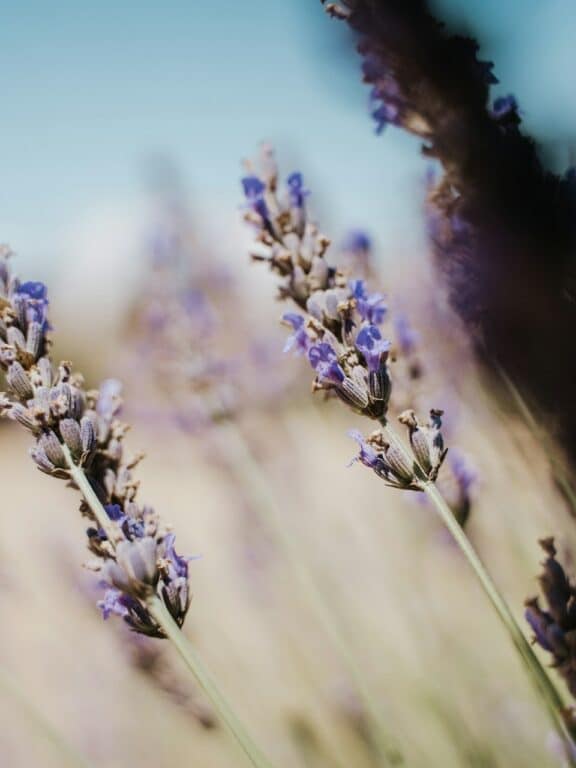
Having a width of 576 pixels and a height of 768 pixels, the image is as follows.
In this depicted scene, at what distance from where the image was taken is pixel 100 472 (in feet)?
3.84

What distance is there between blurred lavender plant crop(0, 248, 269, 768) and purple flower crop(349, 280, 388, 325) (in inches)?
Result: 19.4

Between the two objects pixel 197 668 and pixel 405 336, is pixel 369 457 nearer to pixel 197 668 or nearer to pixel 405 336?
pixel 197 668

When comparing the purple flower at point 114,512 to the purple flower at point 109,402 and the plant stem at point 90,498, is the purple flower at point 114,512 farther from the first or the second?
the purple flower at point 109,402

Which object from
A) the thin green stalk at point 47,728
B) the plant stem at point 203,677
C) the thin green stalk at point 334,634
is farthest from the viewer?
the thin green stalk at point 334,634

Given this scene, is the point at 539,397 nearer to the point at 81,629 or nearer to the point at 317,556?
the point at 317,556

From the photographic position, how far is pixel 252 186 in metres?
1.30

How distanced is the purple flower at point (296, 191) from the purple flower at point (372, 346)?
0.36 metres

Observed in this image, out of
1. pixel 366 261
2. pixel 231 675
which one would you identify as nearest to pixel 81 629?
pixel 231 675

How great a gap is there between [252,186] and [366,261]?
25.5 inches

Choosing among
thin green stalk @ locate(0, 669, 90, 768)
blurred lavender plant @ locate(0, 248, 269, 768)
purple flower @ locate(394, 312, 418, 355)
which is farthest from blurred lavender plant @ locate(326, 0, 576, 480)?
thin green stalk @ locate(0, 669, 90, 768)

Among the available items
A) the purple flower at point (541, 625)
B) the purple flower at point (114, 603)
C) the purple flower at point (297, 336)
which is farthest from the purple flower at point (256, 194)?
the purple flower at point (541, 625)

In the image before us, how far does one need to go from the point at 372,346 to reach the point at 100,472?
1.79 feet

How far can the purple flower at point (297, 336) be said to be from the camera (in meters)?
1.14

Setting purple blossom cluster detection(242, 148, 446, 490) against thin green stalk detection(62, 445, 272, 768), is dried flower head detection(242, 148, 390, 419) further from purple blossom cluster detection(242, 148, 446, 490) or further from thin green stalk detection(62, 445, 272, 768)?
thin green stalk detection(62, 445, 272, 768)
